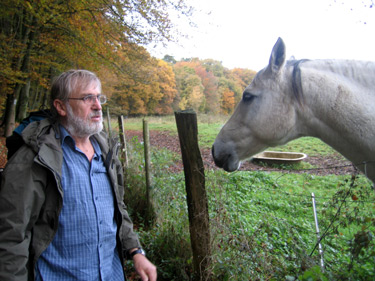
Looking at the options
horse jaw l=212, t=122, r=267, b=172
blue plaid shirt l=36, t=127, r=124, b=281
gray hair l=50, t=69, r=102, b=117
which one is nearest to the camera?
blue plaid shirt l=36, t=127, r=124, b=281

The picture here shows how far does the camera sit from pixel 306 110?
1.73 metres

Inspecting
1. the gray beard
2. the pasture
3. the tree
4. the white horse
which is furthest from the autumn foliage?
the white horse

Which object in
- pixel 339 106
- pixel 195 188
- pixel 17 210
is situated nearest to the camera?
pixel 17 210

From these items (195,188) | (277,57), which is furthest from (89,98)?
(277,57)

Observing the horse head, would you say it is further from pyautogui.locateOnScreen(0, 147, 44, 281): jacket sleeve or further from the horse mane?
pyautogui.locateOnScreen(0, 147, 44, 281): jacket sleeve

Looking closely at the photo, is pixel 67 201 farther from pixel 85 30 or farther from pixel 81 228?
pixel 85 30

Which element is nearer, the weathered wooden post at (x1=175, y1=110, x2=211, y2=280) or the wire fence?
the wire fence

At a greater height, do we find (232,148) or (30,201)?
(232,148)

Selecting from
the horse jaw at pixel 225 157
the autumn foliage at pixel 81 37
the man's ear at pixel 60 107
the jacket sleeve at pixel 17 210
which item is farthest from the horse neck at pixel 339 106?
the autumn foliage at pixel 81 37

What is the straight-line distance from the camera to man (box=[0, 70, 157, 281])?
1.11 meters

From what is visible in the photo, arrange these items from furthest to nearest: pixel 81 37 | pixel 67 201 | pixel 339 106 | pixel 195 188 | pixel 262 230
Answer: pixel 81 37, pixel 262 230, pixel 195 188, pixel 339 106, pixel 67 201

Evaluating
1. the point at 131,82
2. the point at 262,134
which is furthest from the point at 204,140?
the point at 262,134

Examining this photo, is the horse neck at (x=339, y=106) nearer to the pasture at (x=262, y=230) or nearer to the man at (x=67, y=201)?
the pasture at (x=262, y=230)

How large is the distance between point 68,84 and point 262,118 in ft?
5.10
